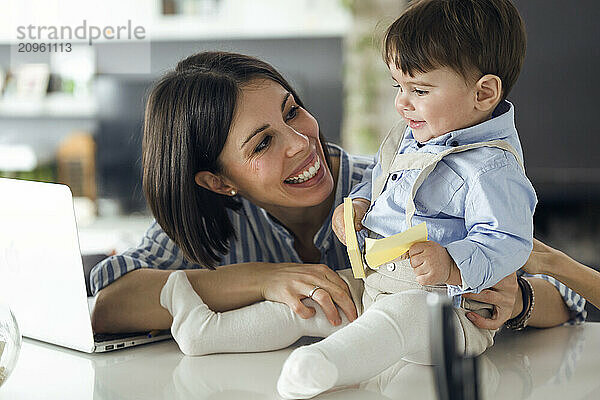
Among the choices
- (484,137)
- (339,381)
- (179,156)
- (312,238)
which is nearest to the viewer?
(339,381)

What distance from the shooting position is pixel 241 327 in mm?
1049

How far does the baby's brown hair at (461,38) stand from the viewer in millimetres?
902

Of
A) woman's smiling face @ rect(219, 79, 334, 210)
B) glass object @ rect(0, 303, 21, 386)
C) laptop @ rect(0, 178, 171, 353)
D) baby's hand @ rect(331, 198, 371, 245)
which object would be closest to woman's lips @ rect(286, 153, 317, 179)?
woman's smiling face @ rect(219, 79, 334, 210)

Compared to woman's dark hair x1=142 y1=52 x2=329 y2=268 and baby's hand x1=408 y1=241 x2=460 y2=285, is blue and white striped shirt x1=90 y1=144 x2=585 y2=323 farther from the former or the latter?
baby's hand x1=408 y1=241 x2=460 y2=285

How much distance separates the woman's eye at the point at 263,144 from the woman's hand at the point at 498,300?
40 cm

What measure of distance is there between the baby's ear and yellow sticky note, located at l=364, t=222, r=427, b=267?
0.20 meters

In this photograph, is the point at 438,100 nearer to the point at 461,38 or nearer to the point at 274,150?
the point at 461,38

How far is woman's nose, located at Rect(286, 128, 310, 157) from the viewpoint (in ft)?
3.80

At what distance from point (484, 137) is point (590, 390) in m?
0.33

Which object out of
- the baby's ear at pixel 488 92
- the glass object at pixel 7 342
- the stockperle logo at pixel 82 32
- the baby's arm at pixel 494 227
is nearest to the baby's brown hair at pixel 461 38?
the baby's ear at pixel 488 92

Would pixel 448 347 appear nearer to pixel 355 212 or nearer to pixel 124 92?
pixel 355 212

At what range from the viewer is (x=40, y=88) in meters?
3.78

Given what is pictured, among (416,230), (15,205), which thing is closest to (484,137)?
(416,230)

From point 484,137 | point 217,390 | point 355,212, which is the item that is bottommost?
point 217,390
